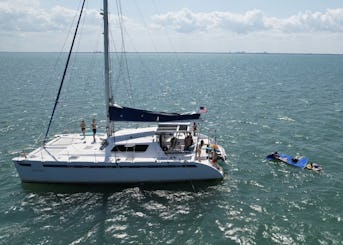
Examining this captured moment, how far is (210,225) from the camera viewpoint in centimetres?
1861

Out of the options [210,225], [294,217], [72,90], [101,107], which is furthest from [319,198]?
[72,90]

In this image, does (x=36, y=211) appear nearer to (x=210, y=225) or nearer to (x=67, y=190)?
(x=67, y=190)

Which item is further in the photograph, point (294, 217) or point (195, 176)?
point (195, 176)

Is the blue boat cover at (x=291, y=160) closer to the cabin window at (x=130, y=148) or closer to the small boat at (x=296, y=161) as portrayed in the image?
the small boat at (x=296, y=161)

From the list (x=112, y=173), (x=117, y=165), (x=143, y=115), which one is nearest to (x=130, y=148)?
(x=117, y=165)

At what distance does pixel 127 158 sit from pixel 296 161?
532 inches

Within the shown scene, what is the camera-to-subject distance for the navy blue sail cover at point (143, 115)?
24219 mm

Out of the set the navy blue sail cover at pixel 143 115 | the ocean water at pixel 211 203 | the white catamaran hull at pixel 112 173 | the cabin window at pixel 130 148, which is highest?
the navy blue sail cover at pixel 143 115

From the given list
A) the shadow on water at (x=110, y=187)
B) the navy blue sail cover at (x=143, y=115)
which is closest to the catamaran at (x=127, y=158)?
the navy blue sail cover at (x=143, y=115)

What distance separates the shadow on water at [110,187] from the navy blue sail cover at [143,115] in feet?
15.5

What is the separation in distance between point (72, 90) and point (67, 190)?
48.0 m

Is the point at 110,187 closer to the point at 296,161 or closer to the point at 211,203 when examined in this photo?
the point at 211,203

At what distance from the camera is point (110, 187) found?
75.5 ft

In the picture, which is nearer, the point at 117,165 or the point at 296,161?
the point at 117,165
